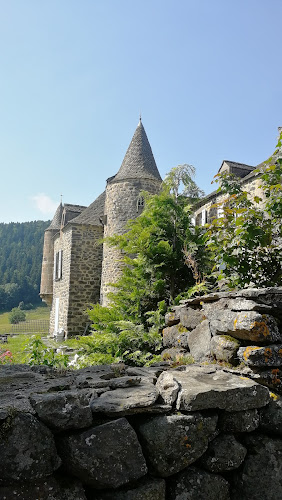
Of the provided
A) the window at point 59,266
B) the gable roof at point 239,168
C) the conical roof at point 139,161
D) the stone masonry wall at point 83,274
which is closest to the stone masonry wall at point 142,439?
the gable roof at point 239,168

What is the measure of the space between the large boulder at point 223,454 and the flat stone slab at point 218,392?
205 mm

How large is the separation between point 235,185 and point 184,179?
2721 millimetres

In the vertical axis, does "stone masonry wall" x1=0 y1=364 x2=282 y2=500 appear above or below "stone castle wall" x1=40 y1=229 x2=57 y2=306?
below

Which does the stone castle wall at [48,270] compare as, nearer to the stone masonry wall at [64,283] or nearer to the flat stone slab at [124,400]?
the stone masonry wall at [64,283]

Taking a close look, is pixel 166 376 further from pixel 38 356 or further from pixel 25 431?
pixel 38 356

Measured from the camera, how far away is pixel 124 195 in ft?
58.5

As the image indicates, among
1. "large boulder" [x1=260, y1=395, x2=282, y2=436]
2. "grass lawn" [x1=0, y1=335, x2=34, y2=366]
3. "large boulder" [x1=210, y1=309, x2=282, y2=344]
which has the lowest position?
"grass lawn" [x1=0, y1=335, x2=34, y2=366]

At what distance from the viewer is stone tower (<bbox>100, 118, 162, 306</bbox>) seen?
1748 cm

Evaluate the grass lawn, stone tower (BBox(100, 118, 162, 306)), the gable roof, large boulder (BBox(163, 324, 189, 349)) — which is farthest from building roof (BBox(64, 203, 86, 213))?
large boulder (BBox(163, 324, 189, 349))

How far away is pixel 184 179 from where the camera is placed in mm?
6973

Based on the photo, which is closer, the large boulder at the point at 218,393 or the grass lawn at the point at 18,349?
the large boulder at the point at 218,393

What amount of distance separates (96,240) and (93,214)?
1.81 m

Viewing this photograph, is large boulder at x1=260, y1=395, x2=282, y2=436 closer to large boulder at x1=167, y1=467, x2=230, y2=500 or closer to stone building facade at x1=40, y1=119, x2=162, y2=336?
large boulder at x1=167, y1=467, x2=230, y2=500

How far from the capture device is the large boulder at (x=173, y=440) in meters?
2.15
